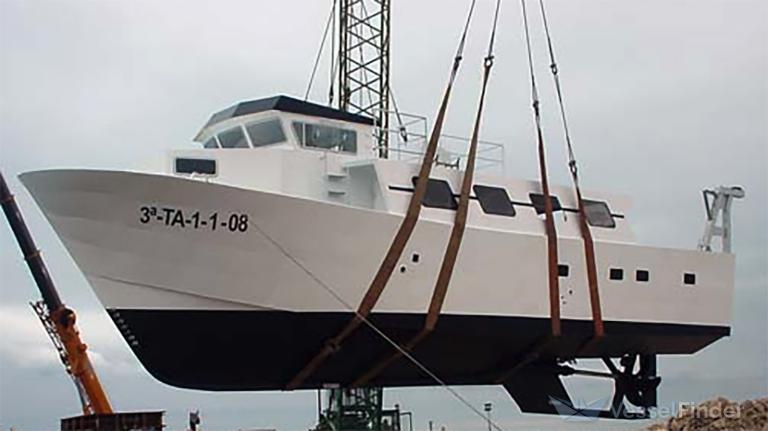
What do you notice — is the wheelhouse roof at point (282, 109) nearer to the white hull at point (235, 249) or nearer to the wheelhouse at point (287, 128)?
the wheelhouse at point (287, 128)

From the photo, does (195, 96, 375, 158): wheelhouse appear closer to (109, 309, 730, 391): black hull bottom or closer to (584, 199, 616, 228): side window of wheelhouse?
(109, 309, 730, 391): black hull bottom

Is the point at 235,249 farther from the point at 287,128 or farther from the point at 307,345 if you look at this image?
the point at 287,128

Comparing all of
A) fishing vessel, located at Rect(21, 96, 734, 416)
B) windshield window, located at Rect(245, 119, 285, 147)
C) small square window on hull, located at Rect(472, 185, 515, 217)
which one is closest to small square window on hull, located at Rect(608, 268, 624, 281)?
fishing vessel, located at Rect(21, 96, 734, 416)

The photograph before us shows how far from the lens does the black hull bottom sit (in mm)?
14312

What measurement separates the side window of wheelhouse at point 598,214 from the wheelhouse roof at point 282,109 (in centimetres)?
461

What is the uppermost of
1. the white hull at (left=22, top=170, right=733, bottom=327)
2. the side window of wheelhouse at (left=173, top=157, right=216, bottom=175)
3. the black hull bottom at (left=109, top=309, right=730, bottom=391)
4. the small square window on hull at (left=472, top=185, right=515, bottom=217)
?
the side window of wheelhouse at (left=173, top=157, right=216, bottom=175)

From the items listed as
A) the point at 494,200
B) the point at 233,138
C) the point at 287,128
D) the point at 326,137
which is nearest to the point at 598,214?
the point at 494,200

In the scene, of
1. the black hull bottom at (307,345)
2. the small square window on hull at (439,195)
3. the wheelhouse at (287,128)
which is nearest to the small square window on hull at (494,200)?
the small square window on hull at (439,195)

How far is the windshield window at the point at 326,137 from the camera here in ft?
52.2

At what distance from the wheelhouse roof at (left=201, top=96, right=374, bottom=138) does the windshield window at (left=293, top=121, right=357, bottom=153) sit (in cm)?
20

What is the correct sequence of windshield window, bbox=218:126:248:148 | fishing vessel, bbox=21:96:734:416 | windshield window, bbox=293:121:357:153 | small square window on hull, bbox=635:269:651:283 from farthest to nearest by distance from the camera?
small square window on hull, bbox=635:269:651:283 → windshield window, bbox=218:126:248:148 → windshield window, bbox=293:121:357:153 → fishing vessel, bbox=21:96:734:416

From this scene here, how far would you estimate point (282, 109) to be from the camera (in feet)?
52.0

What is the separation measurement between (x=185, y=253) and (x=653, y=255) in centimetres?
885

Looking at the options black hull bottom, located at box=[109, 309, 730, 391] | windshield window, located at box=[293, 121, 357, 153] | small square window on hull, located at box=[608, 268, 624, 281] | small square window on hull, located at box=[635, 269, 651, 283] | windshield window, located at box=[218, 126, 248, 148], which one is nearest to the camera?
black hull bottom, located at box=[109, 309, 730, 391]
